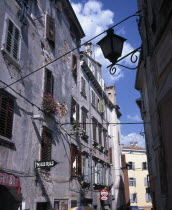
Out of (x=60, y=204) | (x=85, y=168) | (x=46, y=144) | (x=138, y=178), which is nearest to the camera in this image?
(x=46, y=144)

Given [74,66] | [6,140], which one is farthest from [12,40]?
[74,66]

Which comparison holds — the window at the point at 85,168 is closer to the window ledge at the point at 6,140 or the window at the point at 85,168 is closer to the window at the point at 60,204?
the window at the point at 60,204

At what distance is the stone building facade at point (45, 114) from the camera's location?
9.47 meters

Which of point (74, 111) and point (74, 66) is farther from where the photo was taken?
point (74, 66)

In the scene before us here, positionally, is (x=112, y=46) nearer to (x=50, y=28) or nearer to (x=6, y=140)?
(x=6, y=140)

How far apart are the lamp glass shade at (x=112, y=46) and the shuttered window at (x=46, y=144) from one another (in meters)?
7.01

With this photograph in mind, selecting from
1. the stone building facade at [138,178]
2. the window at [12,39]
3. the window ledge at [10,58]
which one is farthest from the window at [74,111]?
the stone building facade at [138,178]

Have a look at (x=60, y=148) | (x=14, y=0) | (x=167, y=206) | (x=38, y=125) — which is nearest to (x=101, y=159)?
(x=60, y=148)

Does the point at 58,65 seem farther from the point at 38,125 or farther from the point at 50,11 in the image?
the point at 38,125

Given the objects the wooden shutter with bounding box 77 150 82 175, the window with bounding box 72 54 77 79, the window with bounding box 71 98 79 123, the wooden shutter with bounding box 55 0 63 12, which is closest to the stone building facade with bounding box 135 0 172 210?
the window with bounding box 71 98 79 123

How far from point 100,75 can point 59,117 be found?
14.7 m

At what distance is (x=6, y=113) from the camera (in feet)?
30.2

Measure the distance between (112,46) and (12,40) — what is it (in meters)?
5.85

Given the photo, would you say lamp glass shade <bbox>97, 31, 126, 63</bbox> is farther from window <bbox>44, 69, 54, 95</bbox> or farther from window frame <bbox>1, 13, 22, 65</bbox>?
window <bbox>44, 69, 54, 95</bbox>
